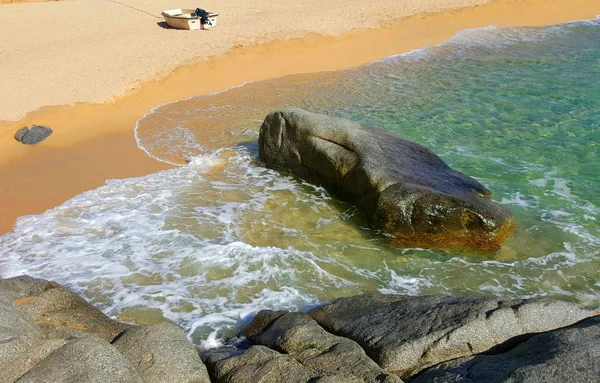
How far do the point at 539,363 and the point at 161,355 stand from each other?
2.79 metres

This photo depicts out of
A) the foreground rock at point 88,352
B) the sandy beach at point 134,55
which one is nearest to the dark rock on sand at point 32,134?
the sandy beach at point 134,55

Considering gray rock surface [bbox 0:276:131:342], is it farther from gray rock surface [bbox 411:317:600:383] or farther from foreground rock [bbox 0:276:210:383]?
gray rock surface [bbox 411:317:600:383]

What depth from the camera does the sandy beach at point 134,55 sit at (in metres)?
11.0

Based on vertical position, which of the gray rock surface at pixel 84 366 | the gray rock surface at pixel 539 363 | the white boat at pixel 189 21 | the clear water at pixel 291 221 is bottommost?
the clear water at pixel 291 221

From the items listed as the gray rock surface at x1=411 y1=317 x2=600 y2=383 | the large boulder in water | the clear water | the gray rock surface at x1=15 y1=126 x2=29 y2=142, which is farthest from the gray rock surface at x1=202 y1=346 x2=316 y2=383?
the gray rock surface at x1=15 y1=126 x2=29 y2=142

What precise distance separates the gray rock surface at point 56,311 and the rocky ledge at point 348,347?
20 millimetres

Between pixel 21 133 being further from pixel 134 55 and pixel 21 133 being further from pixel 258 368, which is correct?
pixel 258 368

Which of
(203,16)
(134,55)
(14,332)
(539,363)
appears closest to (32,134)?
(134,55)

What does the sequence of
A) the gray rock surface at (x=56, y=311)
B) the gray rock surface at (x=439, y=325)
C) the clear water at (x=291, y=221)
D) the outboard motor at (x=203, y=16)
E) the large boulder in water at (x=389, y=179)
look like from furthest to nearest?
1. the outboard motor at (x=203, y=16)
2. the large boulder in water at (x=389, y=179)
3. the clear water at (x=291, y=221)
4. the gray rock surface at (x=56, y=311)
5. the gray rock surface at (x=439, y=325)

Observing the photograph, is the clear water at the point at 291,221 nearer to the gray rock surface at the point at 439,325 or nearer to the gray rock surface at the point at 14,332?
the gray rock surface at the point at 439,325

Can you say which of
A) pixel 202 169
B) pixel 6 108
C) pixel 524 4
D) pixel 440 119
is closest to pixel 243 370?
pixel 202 169

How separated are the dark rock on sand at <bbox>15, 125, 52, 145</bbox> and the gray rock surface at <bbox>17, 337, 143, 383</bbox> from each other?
8.39 meters

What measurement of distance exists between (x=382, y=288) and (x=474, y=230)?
64.6 inches

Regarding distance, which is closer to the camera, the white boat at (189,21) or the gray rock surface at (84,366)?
the gray rock surface at (84,366)
